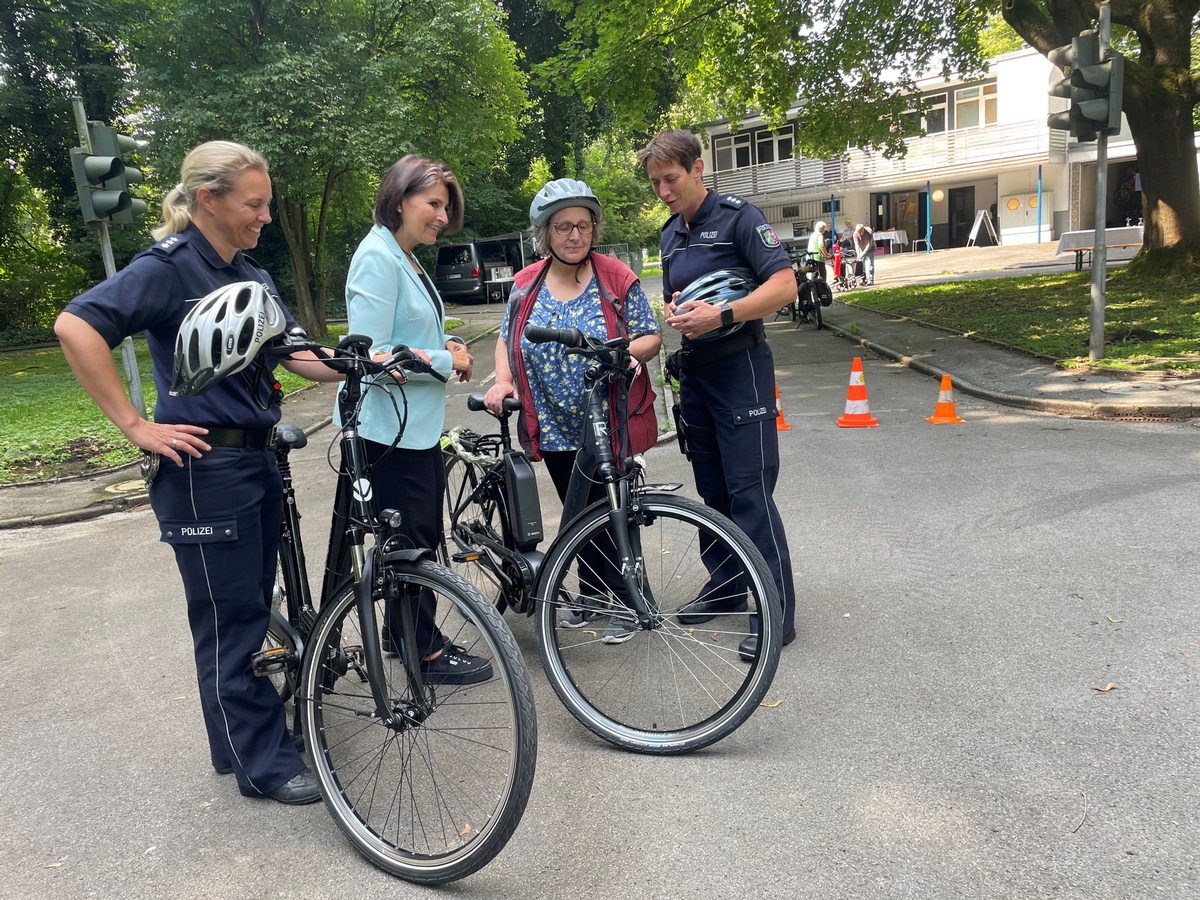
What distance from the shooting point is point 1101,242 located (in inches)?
386

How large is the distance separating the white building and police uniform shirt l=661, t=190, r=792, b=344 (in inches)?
1159

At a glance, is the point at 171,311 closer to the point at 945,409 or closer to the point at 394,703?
the point at 394,703

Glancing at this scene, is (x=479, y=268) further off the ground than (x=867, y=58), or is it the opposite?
(x=867, y=58)

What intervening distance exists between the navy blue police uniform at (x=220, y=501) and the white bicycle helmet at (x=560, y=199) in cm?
114

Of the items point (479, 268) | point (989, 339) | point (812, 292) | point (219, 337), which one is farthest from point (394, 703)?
point (479, 268)

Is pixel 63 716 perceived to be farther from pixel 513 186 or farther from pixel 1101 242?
pixel 513 186

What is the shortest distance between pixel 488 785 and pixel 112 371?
1.78 metres

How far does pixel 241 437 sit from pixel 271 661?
2.55 feet

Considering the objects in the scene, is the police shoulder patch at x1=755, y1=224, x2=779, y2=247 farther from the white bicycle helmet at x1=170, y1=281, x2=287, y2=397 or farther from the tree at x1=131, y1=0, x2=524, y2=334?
the tree at x1=131, y1=0, x2=524, y2=334

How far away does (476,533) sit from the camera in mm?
4188

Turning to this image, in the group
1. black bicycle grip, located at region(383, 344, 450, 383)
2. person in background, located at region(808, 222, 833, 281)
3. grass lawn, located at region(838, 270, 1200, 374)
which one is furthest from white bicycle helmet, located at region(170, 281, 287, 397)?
person in background, located at region(808, 222, 833, 281)

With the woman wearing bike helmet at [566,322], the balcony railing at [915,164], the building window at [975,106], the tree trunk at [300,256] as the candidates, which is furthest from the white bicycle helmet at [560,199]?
the building window at [975,106]

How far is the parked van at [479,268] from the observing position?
31672 millimetres

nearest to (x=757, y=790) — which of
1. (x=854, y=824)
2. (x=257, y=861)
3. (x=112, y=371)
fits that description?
(x=854, y=824)
